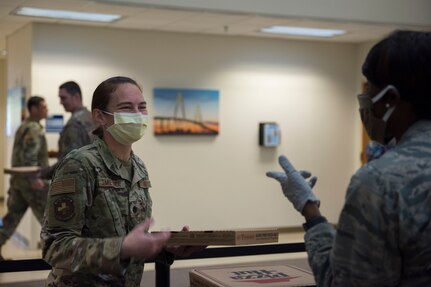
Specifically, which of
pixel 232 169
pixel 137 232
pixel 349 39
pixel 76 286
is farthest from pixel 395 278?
pixel 349 39

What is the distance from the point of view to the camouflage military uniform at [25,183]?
7.26 meters

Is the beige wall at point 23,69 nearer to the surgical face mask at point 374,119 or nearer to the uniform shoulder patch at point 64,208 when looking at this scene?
the uniform shoulder patch at point 64,208

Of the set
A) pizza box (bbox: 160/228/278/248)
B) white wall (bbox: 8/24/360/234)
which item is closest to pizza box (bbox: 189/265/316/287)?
pizza box (bbox: 160/228/278/248)

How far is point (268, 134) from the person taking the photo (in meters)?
9.59

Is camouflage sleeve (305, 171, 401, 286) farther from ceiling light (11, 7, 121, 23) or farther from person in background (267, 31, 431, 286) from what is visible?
ceiling light (11, 7, 121, 23)

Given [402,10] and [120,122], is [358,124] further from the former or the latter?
[120,122]

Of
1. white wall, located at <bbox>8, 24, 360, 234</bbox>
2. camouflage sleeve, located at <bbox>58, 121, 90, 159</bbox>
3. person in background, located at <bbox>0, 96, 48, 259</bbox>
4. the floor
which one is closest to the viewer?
the floor

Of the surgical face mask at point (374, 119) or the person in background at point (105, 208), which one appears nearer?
the surgical face mask at point (374, 119)

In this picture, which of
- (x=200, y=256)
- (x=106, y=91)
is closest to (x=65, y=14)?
(x=200, y=256)

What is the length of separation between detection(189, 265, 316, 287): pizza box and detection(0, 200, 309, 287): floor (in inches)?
89.0

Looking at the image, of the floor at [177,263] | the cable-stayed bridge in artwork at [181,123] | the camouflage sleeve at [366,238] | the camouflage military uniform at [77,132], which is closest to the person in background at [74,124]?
the camouflage military uniform at [77,132]

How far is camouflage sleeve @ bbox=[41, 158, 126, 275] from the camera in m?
2.03

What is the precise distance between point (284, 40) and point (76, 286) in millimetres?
7900

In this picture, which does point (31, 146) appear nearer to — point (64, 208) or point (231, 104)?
point (231, 104)
